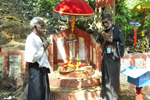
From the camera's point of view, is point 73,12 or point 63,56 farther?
point 63,56

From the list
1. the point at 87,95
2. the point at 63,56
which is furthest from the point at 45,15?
the point at 87,95

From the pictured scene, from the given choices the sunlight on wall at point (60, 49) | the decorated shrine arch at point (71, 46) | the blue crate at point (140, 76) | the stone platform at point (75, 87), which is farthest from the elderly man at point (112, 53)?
the sunlight on wall at point (60, 49)

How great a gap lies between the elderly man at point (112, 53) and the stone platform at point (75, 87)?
667 mm

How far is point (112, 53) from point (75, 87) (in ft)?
5.41

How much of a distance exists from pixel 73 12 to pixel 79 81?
2.23 metres

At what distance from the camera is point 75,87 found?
4.19 metres

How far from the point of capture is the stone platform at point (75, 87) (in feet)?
12.7

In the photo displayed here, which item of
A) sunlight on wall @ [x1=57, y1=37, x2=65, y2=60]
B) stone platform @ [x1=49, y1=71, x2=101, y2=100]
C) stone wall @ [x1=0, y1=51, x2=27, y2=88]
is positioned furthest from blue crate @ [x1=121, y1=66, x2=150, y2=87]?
stone wall @ [x1=0, y1=51, x2=27, y2=88]

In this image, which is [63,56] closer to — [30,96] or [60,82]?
[60,82]

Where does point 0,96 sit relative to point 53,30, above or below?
below

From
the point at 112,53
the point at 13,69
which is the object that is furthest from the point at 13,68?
the point at 112,53

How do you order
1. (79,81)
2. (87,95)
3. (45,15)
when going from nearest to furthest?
(87,95) → (79,81) → (45,15)

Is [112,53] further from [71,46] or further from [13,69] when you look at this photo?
[13,69]

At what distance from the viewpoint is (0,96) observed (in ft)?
15.3
